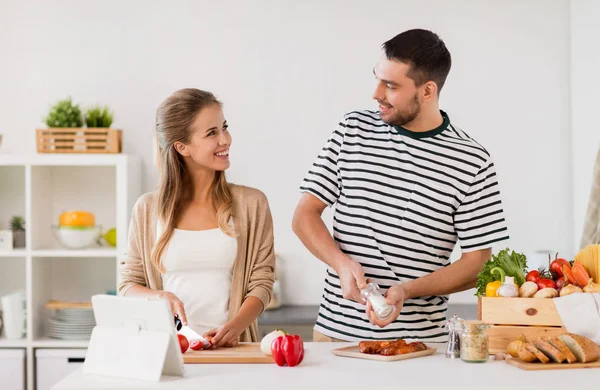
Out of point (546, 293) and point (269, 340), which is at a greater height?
point (546, 293)

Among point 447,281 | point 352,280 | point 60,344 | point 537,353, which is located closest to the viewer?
point 537,353

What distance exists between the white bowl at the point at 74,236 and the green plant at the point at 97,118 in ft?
1.73

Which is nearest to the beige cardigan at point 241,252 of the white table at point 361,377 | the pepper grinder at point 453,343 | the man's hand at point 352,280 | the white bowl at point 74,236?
the man's hand at point 352,280

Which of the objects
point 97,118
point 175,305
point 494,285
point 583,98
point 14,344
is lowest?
A: point 14,344

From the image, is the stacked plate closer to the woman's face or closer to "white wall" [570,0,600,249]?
the woman's face

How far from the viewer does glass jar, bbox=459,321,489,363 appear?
2072 mm

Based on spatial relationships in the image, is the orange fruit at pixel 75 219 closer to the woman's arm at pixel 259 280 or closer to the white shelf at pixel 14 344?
the white shelf at pixel 14 344

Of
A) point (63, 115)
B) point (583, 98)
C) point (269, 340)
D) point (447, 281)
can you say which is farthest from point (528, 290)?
point (63, 115)

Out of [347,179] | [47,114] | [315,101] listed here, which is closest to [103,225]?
[47,114]

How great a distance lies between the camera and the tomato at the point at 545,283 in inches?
87.7

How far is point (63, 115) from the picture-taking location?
4133mm

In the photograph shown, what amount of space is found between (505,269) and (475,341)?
0.98 feet

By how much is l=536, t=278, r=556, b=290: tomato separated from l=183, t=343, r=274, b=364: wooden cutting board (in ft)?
2.45

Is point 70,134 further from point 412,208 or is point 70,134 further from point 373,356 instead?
point 373,356
